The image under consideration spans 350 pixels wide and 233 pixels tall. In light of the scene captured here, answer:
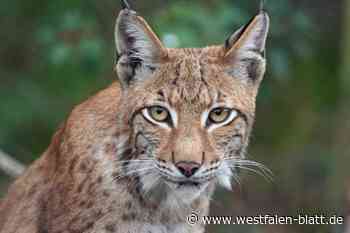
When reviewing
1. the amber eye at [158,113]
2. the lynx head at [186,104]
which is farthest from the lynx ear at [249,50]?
the amber eye at [158,113]

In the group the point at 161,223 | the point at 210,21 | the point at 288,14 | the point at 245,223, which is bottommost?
the point at 161,223

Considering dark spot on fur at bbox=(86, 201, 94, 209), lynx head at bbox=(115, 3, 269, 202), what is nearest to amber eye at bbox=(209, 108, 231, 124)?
lynx head at bbox=(115, 3, 269, 202)

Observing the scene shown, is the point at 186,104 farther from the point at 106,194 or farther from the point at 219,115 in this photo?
the point at 106,194

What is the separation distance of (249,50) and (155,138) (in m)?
0.74

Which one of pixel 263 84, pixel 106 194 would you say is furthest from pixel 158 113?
pixel 263 84

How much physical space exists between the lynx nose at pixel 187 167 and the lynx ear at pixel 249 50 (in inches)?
28.0

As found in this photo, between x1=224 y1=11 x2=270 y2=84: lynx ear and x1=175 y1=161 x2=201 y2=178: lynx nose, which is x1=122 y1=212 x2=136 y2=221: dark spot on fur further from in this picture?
x1=224 y1=11 x2=270 y2=84: lynx ear

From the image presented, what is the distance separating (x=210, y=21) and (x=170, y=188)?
306 centimetres

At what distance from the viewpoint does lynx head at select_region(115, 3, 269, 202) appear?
529cm

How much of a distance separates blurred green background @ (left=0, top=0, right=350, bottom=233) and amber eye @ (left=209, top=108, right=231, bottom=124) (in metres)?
3.07

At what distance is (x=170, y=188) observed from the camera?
18.4ft

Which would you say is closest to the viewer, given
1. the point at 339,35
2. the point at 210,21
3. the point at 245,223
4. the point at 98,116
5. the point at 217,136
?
the point at 217,136

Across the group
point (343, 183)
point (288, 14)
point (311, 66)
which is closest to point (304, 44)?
point (288, 14)

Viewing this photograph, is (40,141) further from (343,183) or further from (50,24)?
(343,183)
